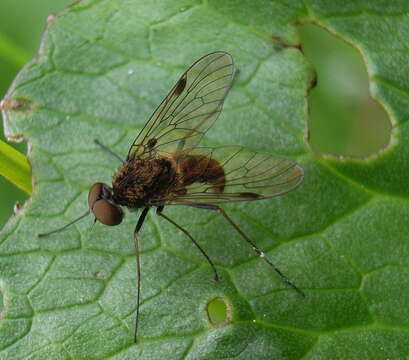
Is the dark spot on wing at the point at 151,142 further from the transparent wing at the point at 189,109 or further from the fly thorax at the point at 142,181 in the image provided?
the fly thorax at the point at 142,181

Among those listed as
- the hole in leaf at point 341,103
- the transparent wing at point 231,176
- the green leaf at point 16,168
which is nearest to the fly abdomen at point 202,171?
the transparent wing at point 231,176

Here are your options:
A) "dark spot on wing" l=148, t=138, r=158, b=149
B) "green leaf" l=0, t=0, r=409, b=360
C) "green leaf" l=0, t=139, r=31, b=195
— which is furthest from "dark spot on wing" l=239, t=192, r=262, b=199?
"green leaf" l=0, t=139, r=31, b=195

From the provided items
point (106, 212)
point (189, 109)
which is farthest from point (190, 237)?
point (189, 109)

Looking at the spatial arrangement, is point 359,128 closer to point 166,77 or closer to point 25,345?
point 166,77

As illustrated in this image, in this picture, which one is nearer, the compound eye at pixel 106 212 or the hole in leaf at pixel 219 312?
the hole in leaf at pixel 219 312

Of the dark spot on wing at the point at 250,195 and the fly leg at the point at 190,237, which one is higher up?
the dark spot on wing at the point at 250,195

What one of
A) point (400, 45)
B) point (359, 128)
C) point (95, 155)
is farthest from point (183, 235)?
point (359, 128)

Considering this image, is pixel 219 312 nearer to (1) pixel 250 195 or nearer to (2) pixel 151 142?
(1) pixel 250 195
